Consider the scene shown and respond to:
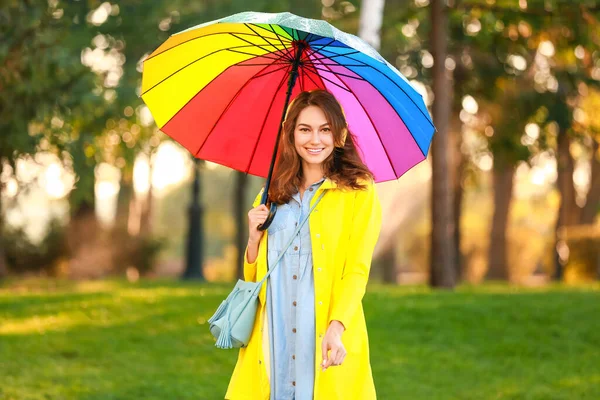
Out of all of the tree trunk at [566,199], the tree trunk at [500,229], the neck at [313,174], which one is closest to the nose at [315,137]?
the neck at [313,174]

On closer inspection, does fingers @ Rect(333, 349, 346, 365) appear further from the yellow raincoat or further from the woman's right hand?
the woman's right hand

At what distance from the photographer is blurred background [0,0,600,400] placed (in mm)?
9328

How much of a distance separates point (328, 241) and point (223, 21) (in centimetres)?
111

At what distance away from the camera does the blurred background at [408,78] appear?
11266mm

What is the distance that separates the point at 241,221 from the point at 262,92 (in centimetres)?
2069

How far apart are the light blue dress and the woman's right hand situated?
0.34 feet

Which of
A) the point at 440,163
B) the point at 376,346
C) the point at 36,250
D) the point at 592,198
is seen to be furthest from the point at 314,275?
the point at 592,198

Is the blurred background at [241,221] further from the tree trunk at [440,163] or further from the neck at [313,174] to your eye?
the neck at [313,174]

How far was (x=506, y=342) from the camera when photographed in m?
10.4

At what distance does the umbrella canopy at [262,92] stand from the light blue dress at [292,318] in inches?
22.3

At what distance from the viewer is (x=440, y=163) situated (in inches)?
577

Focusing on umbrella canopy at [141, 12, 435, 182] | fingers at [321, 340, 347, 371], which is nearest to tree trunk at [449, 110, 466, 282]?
umbrella canopy at [141, 12, 435, 182]

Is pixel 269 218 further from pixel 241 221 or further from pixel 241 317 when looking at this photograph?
pixel 241 221

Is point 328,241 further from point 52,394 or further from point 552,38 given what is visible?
point 552,38
